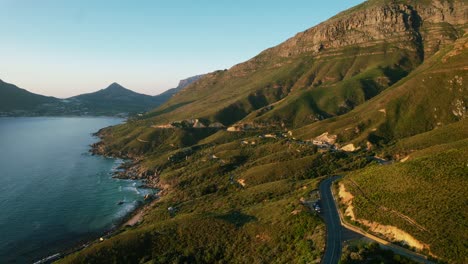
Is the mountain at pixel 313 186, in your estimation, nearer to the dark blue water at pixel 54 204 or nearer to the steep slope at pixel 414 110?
the steep slope at pixel 414 110

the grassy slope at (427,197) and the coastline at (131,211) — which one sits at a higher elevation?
the grassy slope at (427,197)

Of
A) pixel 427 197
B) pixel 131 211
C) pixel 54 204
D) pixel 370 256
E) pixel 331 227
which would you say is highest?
pixel 427 197

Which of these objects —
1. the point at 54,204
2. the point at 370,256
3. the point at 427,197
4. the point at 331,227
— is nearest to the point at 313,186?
the point at 331,227

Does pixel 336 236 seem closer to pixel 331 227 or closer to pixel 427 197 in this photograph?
pixel 331 227

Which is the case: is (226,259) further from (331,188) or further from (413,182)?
(413,182)

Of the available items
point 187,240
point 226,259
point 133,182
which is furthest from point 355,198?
point 133,182

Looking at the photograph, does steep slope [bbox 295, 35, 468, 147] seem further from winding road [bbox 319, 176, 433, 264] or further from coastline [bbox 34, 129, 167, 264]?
winding road [bbox 319, 176, 433, 264]

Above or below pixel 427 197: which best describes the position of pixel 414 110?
below

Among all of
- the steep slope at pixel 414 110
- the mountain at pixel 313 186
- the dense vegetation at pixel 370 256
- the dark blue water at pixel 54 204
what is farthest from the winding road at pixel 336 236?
the steep slope at pixel 414 110

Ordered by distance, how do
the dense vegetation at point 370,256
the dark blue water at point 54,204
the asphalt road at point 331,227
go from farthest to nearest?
the dark blue water at point 54,204, the asphalt road at point 331,227, the dense vegetation at point 370,256
